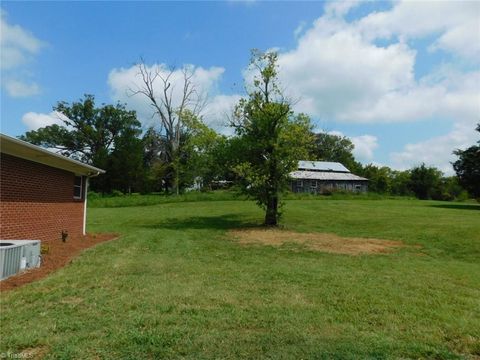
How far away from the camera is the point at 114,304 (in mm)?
5801

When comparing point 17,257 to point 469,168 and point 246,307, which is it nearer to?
point 246,307

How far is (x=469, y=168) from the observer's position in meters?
35.2

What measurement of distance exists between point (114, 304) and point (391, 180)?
5640 centimetres

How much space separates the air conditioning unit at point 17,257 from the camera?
25.5 feet

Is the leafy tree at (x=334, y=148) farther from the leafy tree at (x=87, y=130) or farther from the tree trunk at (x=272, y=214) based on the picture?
the tree trunk at (x=272, y=214)

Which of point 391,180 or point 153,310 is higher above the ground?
point 391,180

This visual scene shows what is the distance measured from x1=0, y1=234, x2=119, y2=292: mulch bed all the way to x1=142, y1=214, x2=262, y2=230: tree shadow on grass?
4330mm

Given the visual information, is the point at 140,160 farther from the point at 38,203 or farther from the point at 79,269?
the point at 79,269

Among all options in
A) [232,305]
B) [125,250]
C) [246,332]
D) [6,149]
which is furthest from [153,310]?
[6,149]

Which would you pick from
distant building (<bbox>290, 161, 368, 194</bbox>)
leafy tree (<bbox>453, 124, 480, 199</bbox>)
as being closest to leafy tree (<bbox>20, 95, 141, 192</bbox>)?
distant building (<bbox>290, 161, 368, 194</bbox>)

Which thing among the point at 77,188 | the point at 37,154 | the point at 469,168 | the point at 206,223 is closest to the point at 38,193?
the point at 37,154

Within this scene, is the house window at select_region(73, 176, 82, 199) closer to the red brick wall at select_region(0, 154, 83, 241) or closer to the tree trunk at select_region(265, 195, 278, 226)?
the red brick wall at select_region(0, 154, 83, 241)

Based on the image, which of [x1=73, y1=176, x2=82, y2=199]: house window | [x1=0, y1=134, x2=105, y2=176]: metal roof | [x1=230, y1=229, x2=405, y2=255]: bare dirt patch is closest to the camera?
[x1=0, y1=134, x2=105, y2=176]: metal roof

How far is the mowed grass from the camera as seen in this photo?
14.0 feet
